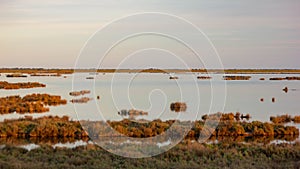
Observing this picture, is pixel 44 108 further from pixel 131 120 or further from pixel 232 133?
pixel 232 133

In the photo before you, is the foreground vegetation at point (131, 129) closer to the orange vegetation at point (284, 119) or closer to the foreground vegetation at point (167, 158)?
the orange vegetation at point (284, 119)

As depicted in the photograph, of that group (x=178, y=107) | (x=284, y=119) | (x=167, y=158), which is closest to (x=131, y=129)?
(x=167, y=158)

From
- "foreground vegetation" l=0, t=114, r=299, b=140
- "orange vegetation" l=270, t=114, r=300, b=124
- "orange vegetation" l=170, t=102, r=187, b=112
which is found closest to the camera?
"foreground vegetation" l=0, t=114, r=299, b=140

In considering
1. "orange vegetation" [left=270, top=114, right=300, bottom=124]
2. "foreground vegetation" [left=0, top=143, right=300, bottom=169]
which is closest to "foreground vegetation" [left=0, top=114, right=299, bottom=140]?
"orange vegetation" [left=270, top=114, right=300, bottom=124]

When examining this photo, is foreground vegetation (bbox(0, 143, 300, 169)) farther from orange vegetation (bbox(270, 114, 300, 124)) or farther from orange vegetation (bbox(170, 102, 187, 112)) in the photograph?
orange vegetation (bbox(170, 102, 187, 112))

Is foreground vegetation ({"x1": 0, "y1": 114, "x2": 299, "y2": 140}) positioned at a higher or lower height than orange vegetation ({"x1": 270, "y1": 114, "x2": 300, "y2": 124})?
lower

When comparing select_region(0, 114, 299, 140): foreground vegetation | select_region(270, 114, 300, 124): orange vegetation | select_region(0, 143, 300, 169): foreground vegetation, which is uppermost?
select_region(270, 114, 300, 124): orange vegetation

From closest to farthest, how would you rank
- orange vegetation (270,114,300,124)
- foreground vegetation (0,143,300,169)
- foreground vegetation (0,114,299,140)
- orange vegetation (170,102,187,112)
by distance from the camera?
foreground vegetation (0,143,300,169) < foreground vegetation (0,114,299,140) < orange vegetation (270,114,300,124) < orange vegetation (170,102,187,112)

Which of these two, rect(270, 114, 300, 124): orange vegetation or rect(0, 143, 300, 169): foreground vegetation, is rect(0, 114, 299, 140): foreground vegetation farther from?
rect(0, 143, 300, 169): foreground vegetation

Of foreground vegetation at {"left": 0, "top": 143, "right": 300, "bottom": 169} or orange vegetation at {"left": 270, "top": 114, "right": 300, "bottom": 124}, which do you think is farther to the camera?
orange vegetation at {"left": 270, "top": 114, "right": 300, "bottom": 124}

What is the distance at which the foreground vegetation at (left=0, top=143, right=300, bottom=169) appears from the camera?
43.9 ft

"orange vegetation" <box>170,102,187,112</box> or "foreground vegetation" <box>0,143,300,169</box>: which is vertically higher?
"orange vegetation" <box>170,102,187,112</box>

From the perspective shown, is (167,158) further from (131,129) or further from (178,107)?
(178,107)

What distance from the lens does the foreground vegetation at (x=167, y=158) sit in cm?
1338
